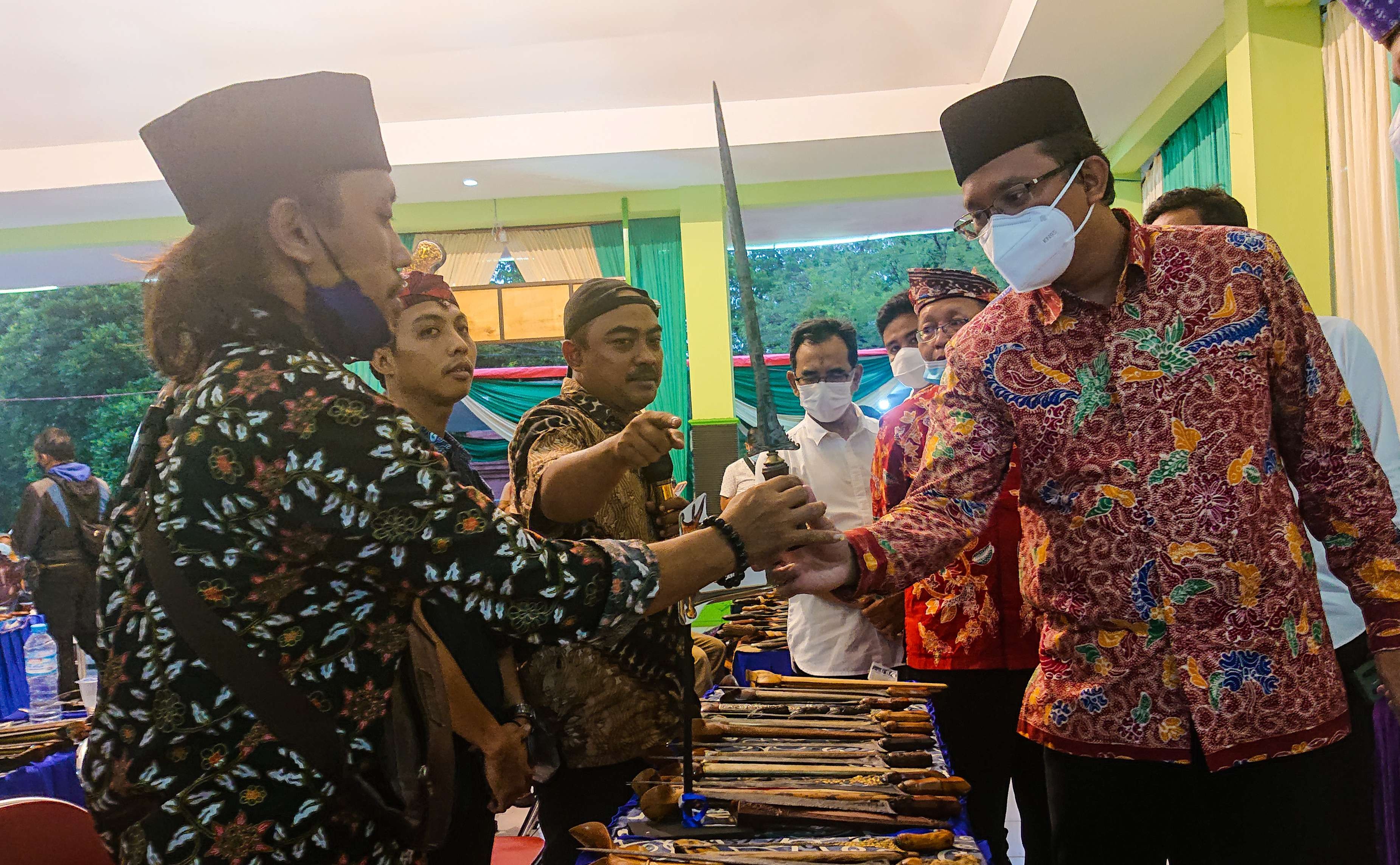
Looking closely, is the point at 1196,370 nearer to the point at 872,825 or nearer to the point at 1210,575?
the point at 1210,575

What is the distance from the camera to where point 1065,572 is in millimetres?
1530

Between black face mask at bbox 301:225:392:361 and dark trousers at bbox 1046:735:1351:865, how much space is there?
49.2 inches

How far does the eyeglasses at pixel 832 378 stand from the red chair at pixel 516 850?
176 centimetres

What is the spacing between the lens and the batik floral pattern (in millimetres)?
1078

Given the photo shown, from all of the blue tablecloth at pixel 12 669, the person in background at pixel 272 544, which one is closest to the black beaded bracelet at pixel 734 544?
the person in background at pixel 272 544

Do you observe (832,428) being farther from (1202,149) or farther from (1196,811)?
(1202,149)

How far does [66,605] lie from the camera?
5.90 meters

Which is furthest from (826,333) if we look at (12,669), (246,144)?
(12,669)

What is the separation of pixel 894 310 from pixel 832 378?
47 cm

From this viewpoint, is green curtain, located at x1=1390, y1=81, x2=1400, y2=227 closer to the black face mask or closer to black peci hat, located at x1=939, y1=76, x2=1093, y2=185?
black peci hat, located at x1=939, y1=76, x2=1093, y2=185

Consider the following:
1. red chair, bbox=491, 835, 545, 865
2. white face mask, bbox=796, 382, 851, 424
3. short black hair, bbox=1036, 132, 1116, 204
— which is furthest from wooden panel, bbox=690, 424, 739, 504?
short black hair, bbox=1036, 132, 1116, 204

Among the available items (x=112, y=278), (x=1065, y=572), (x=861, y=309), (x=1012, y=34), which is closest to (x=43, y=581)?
(x=112, y=278)

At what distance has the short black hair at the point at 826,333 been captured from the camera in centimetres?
346

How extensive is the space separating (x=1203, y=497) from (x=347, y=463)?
1205 millimetres
